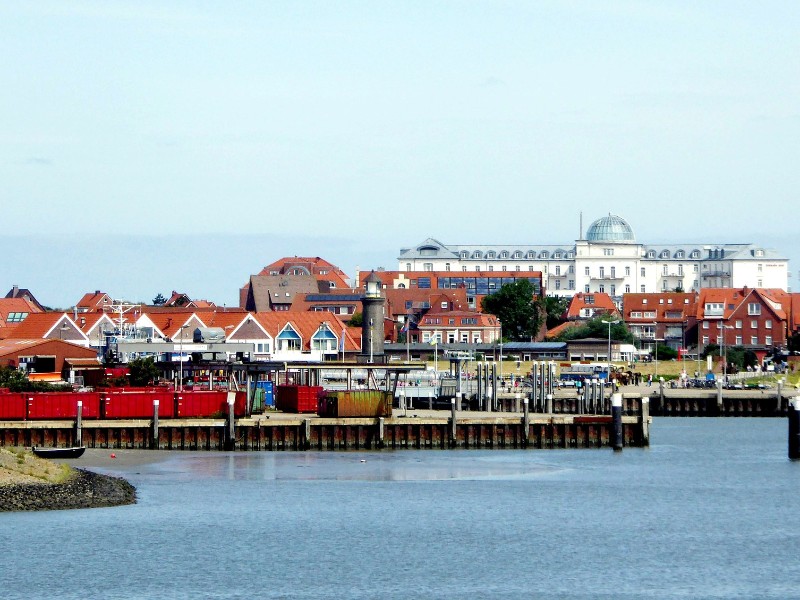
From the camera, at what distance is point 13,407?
256ft

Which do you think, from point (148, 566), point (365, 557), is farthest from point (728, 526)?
point (148, 566)

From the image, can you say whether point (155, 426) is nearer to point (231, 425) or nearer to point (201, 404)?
point (231, 425)

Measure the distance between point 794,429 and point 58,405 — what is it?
36387 mm

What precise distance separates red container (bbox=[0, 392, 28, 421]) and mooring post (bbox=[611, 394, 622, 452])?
29.2 m

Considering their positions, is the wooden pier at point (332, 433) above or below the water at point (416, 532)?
above

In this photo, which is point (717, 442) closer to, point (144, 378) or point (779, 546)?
point (144, 378)

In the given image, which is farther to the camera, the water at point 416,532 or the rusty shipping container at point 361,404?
the rusty shipping container at point 361,404

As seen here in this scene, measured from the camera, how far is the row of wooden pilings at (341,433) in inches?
3017

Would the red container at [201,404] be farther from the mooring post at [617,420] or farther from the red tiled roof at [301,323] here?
the red tiled roof at [301,323]

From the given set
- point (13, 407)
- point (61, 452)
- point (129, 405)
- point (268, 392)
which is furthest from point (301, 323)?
point (61, 452)

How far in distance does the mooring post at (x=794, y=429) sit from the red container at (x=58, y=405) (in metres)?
34.5

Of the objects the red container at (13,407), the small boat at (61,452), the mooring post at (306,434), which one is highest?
the red container at (13,407)

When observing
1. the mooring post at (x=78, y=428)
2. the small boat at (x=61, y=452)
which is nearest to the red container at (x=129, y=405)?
the mooring post at (x=78, y=428)

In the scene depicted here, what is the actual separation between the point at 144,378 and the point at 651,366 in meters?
93.4
